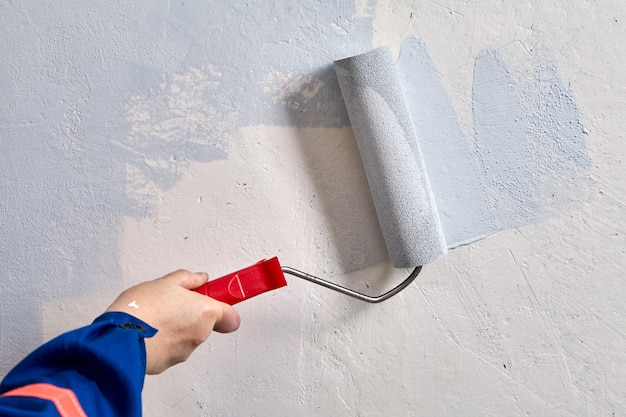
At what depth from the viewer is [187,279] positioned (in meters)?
0.85

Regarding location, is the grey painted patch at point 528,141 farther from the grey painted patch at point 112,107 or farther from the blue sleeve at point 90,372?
the blue sleeve at point 90,372

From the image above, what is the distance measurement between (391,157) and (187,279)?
40cm

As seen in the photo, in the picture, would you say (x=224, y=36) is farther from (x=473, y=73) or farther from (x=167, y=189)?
(x=473, y=73)

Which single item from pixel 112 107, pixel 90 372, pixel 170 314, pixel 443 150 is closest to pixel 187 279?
pixel 170 314

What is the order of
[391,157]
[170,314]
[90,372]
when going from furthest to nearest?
[391,157], [170,314], [90,372]

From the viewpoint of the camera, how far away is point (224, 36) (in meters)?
1.04

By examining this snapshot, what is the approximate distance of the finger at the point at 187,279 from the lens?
840 millimetres

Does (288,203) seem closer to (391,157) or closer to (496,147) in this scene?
(391,157)

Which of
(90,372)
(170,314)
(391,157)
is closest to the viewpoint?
(90,372)

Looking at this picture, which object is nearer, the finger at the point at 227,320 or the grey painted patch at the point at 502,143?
the finger at the point at 227,320

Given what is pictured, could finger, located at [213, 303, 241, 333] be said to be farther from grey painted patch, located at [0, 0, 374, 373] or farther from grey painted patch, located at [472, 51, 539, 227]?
grey painted patch, located at [472, 51, 539, 227]

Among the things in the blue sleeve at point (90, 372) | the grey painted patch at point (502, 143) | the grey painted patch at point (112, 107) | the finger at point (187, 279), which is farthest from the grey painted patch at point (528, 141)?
the blue sleeve at point (90, 372)

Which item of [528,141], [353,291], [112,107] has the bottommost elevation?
[353,291]

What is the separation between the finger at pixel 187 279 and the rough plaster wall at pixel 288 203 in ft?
0.58
